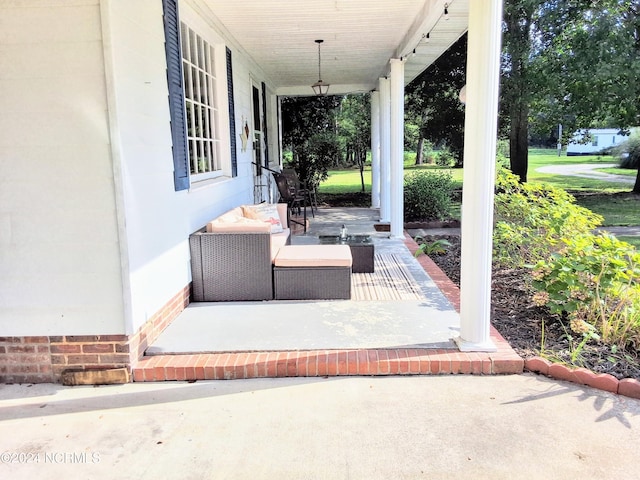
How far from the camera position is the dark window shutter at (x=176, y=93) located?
372 centimetres

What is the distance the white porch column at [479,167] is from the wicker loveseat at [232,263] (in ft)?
5.53

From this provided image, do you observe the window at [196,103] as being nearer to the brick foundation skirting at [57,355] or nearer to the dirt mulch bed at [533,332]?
the brick foundation skirting at [57,355]

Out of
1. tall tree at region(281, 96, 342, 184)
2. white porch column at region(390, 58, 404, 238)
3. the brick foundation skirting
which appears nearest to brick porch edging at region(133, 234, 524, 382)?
the brick foundation skirting

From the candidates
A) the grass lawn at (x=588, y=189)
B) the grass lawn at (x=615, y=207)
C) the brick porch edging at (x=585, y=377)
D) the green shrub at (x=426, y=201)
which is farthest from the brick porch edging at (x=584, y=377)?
the grass lawn at (x=615, y=207)

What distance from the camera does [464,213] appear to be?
321 centimetres

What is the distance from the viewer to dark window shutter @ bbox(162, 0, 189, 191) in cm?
372

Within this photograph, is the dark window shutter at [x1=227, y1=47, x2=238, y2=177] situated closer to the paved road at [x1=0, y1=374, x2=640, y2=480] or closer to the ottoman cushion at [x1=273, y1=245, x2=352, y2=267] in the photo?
the ottoman cushion at [x1=273, y1=245, x2=352, y2=267]

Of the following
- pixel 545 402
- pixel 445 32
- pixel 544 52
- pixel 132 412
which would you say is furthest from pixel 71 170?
pixel 544 52

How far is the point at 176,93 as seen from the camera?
3.85 metres

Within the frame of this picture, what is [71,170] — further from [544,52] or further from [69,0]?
[544,52]

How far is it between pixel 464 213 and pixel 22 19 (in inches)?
108

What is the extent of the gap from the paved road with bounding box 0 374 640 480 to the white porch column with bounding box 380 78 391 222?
598 centimetres

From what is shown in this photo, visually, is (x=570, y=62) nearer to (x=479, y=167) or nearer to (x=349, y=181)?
(x=479, y=167)

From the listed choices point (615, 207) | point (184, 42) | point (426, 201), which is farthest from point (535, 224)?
point (615, 207)
